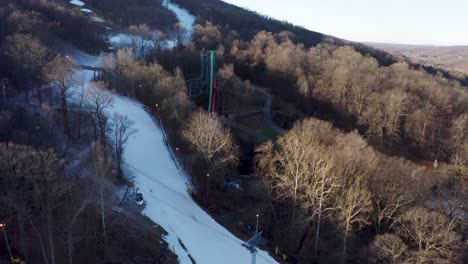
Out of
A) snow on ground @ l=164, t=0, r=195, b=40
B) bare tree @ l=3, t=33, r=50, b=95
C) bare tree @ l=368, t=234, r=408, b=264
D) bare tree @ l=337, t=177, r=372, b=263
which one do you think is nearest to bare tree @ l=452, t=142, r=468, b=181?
bare tree @ l=337, t=177, r=372, b=263

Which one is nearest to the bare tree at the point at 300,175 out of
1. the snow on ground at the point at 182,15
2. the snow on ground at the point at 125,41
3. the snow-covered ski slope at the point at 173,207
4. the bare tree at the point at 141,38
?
the snow-covered ski slope at the point at 173,207

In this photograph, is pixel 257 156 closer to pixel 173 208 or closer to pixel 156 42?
pixel 173 208

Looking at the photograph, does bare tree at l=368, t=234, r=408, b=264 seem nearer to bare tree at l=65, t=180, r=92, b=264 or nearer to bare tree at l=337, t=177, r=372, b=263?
bare tree at l=337, t=177, r=372, b=263

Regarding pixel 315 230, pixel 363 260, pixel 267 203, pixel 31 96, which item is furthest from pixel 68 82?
pixel 363 260

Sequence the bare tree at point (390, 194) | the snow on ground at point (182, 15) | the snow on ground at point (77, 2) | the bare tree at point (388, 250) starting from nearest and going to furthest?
1. the bare tree at point (388, 250)
2. the bare tree at point (390, 194)
3. the snow on ground at point (77, 2)
4. the snow on ground at point (182, 15)

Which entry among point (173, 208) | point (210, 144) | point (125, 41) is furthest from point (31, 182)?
point (125, 41)

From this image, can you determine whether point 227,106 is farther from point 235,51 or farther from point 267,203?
point 267,203

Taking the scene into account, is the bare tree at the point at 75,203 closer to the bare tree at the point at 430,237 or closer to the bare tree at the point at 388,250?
the bare tree at the point at 388,250
